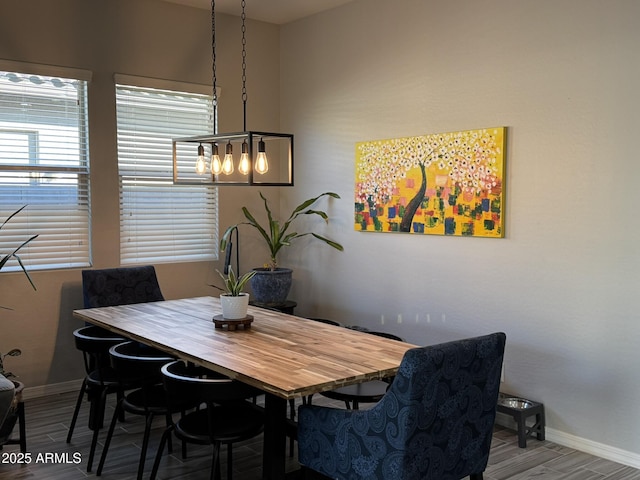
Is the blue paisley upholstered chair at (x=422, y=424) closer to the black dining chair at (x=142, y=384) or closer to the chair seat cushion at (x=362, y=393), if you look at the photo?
the chair seat cushion at (x=362, y=393)

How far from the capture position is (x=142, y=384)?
3.25 meters

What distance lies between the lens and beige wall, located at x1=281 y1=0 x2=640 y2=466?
354 centimetres

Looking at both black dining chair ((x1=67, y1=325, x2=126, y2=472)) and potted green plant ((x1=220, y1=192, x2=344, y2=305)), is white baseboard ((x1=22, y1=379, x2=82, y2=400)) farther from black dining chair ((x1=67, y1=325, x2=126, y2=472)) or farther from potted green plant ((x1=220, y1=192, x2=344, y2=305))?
potted green plant ((x1=220, y1=192, x2=344, y2=305))

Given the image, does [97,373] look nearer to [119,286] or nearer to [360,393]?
[119,286]

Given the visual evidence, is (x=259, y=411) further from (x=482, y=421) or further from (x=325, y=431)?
(x=482, y=421)

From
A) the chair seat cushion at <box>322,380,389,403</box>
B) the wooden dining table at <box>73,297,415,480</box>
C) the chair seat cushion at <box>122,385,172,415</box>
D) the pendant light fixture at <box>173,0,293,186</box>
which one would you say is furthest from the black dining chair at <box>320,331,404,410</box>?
the pendant light fixture at <box>173,0,293,186</box>

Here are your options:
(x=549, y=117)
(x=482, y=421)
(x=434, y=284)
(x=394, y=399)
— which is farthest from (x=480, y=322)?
(x=394, y=399)

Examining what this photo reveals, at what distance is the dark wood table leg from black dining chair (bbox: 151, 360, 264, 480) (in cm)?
11

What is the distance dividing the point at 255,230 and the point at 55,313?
1821 millimetres

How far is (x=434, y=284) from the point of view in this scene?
4.55m

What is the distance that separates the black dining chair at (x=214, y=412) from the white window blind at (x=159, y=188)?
2.24 meters

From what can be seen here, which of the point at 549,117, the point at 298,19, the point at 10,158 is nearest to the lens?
the point at 549,117

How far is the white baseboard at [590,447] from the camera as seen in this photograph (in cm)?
356

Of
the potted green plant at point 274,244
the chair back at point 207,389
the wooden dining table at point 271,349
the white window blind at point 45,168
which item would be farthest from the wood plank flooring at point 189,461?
the potted green plant at point 274,244
